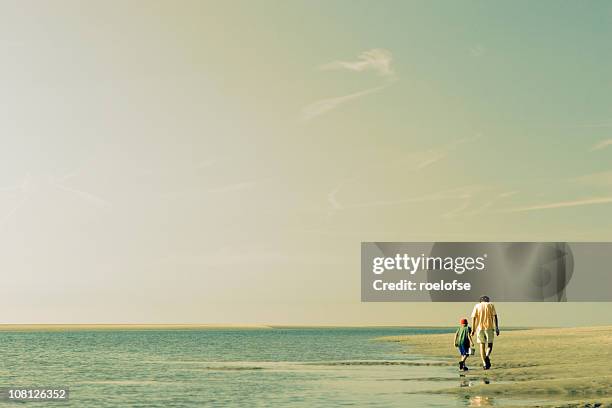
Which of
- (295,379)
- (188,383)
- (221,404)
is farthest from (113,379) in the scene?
(221,404)

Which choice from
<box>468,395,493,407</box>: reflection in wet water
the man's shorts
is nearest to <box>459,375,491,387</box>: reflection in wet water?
the man's shorts

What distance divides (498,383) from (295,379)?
10.1 m

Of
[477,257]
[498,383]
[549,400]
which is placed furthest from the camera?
[477,257]

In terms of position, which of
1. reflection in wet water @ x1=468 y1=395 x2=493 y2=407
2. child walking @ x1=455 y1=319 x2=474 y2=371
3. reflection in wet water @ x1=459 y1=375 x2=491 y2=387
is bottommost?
reflection in wet water @ x1=468 y1=395 x2=493 y2=407

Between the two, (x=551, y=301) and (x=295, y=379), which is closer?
(x=295, y=379)

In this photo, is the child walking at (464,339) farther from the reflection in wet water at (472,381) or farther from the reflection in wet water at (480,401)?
the reflection in wet water at (480,401)

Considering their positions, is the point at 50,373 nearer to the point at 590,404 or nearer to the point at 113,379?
the point at 113,379

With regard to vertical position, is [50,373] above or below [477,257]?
below

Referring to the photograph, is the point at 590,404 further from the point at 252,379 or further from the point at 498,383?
the point at 252,379

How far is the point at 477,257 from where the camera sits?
44.2 m

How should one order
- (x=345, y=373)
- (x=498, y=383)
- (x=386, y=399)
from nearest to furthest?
(x=386, y=399) < (x=498, y=383) < (x=345, y=373)

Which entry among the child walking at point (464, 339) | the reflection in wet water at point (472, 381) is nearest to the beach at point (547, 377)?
the reflection in wet water at point (472, 381)

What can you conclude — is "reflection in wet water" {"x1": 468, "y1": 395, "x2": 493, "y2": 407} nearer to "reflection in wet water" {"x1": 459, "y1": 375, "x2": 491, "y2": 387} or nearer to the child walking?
"reflection in wet water" {"x1": 459, "y1": 375, "x2": 491, "y2": 387}

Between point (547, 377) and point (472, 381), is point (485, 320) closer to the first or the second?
point (547, 377)
